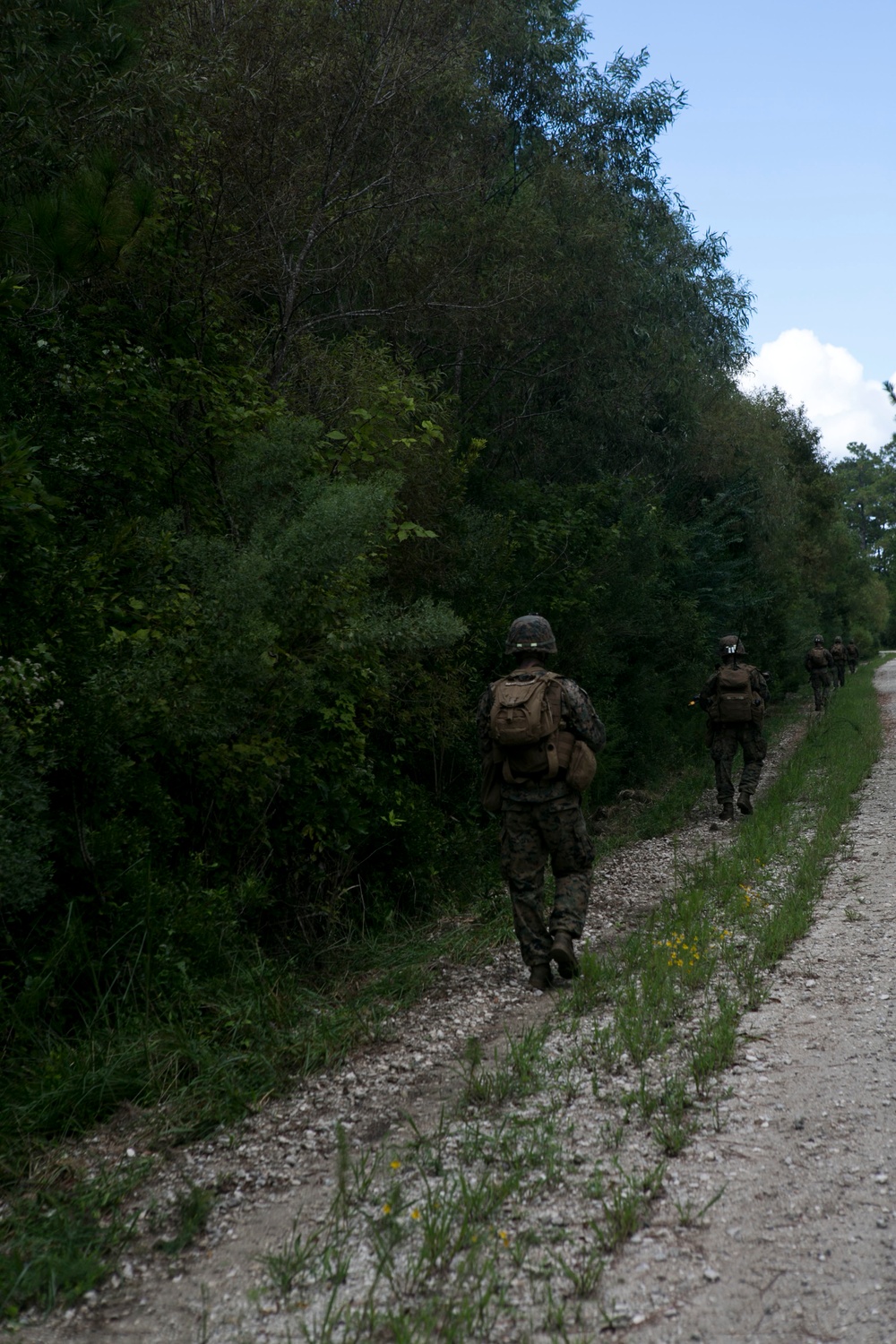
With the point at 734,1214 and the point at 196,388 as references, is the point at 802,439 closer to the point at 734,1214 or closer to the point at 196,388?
the point at 196,388

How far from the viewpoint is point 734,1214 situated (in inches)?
149

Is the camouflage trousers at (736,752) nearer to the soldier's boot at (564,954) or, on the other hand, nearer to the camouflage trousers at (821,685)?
the soldier's boot at (564,954)

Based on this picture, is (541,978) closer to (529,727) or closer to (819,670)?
(529,727)

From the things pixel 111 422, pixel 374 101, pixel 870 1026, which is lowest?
pixel 870 1026

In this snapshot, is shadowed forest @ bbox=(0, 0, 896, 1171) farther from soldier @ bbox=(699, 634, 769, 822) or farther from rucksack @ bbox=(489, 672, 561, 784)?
soldier @ bbox=(699, 634, 769, 822)

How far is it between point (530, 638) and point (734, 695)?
699 centimetres

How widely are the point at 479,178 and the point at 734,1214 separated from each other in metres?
13.4

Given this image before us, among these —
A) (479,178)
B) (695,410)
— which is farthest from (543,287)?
(695,410)

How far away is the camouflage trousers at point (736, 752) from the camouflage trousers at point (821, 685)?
14258mm

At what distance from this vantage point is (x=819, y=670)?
27.0 m

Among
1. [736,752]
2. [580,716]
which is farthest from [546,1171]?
[736,752]

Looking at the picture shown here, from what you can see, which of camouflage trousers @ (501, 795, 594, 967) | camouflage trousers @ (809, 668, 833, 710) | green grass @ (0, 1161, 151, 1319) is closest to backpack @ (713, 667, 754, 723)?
camouflage trousers @ (501, 795, 594, 967)

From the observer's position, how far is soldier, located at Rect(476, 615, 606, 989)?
269 inches

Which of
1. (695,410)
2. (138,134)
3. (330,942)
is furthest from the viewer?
(695,410)
